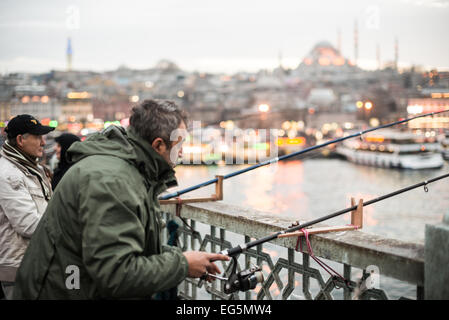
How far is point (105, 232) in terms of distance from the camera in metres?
1.58

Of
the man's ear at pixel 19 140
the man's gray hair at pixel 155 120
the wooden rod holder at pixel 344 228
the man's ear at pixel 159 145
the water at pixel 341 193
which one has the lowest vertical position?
the water at pixel 341 193

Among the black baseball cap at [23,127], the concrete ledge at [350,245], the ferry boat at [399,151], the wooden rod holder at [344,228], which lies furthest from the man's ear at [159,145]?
the ferry boat at [399,151]

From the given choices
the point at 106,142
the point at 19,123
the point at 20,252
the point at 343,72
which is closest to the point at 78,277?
the point at 106,142

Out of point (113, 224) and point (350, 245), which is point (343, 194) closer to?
point (350, 245)

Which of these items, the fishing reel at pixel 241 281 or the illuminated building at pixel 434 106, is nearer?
the fishing reel at pixel 241 281

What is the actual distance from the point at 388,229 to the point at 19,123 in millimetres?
21027

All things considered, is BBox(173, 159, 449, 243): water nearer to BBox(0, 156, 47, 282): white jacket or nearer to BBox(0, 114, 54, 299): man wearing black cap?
BBox(0, 114, 54, 299): man wearing black cap

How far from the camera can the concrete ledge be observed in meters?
2.04

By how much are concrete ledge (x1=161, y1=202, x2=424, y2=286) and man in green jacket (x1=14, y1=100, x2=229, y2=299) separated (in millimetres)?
612

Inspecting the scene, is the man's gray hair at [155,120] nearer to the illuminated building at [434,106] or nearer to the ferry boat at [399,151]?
the illuminated building at [434,106]

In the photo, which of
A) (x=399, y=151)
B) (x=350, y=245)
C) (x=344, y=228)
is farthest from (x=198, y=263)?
(x=399, y=151)

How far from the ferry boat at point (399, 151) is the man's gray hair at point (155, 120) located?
44.0 meters

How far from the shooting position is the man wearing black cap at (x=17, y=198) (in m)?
2.52

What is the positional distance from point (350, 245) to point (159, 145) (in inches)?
35.2
